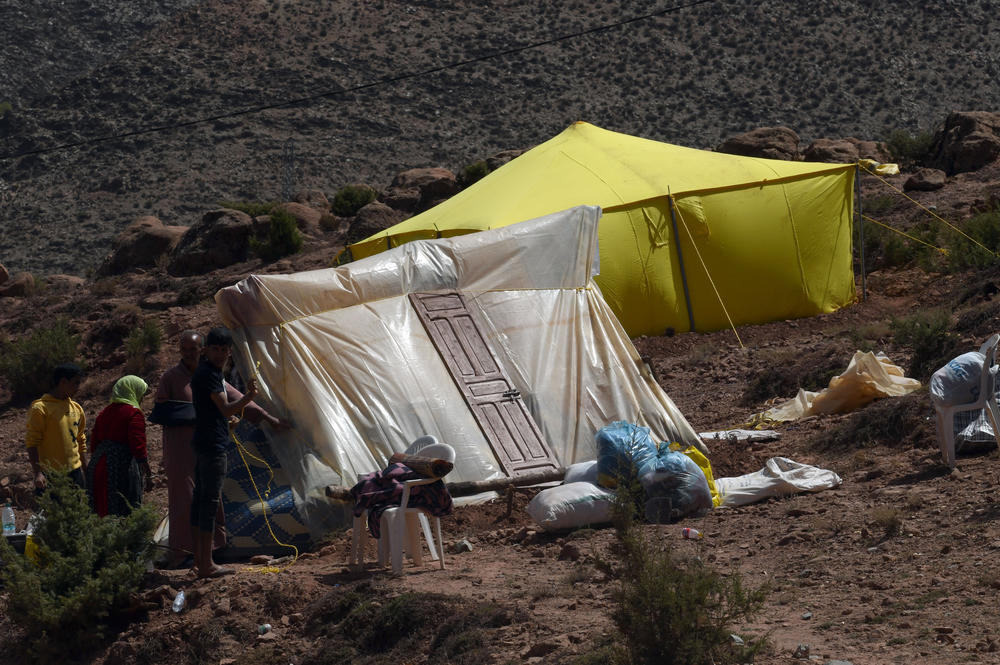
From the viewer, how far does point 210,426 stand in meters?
6.34

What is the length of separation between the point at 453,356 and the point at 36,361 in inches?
397

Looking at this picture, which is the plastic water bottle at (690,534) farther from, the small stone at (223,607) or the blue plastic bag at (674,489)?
the small stone at (223,607)

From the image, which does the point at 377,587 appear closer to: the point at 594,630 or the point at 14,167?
the point at 594,630

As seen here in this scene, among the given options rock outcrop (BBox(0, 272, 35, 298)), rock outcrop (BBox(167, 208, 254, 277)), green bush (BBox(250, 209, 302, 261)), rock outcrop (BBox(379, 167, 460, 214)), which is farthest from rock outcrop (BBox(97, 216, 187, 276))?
rock outcrop (BBox(379, 167, 460, 214))

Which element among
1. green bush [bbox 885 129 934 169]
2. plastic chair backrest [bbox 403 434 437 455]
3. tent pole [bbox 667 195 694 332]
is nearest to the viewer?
plastic chair backrest [bbox 403 434 437 455]

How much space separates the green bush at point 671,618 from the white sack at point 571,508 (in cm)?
265

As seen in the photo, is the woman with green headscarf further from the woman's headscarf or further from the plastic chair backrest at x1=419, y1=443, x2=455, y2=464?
the plastic chair backrest at x1=419, y1=443, x2=455, y2=464

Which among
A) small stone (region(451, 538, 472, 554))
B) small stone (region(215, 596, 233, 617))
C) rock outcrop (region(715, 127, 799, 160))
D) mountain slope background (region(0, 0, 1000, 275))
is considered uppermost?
mountain slope background (region(0, 0, 1000, 275))

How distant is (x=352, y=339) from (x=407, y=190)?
15940mm

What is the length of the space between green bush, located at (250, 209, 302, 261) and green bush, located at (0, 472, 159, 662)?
50.1 ft

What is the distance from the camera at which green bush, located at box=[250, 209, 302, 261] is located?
21.8 meters

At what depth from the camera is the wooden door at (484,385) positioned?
8.52m

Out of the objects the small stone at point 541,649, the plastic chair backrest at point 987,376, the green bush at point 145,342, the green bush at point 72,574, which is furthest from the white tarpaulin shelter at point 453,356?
the green bush at point 145,342

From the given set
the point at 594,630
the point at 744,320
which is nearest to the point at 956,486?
the point at 594,630
